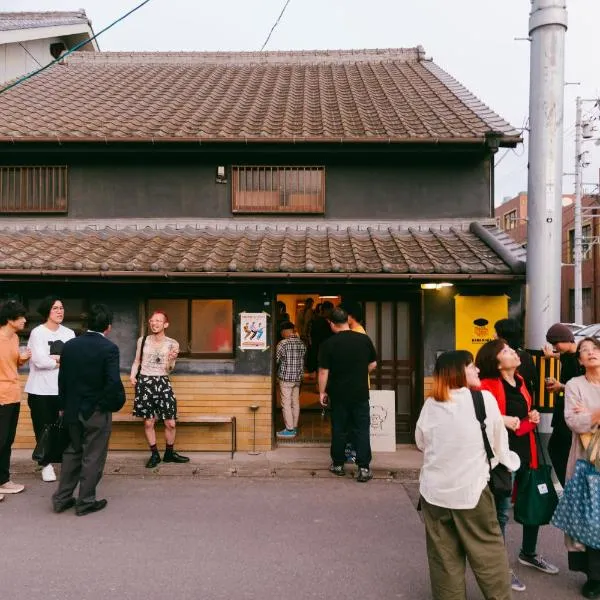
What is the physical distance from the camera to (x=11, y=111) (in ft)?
33.5

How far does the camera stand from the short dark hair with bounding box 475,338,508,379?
4.09 m

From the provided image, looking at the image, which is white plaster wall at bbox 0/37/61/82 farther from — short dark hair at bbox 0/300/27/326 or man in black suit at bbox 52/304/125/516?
man in black suit at bbox 52/304/125/516

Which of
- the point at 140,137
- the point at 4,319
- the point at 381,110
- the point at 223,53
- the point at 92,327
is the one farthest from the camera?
the point at 223,53

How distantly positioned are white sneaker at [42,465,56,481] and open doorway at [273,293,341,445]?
3194 mm

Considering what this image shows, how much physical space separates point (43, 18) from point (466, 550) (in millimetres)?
18956

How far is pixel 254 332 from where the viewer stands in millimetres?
7863

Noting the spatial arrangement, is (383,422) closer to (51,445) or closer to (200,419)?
(200,419)

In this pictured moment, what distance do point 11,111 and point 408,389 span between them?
30.9 ft

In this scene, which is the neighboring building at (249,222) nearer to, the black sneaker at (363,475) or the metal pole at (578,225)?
the black sneaker at (363,475)

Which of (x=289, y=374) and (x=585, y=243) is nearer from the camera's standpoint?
(x=289, y=374)

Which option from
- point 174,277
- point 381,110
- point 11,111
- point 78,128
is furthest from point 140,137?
point 381,110

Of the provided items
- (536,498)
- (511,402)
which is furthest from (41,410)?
(536,498)

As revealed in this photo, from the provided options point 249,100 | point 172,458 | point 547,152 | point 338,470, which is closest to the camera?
point 547,152

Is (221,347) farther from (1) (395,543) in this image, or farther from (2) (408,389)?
(1) (395,543)
